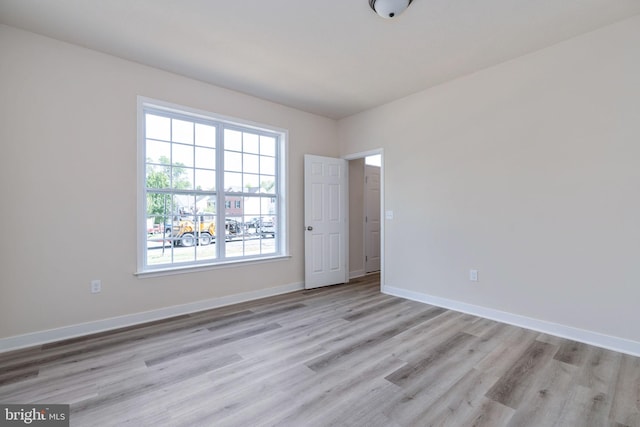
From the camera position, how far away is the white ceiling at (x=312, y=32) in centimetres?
228

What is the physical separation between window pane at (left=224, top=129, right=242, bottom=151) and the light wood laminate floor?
7.19ft

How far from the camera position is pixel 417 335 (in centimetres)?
279

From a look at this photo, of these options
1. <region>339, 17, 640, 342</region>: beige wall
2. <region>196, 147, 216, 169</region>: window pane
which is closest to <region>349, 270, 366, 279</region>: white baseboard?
<region>339, 17, 640, 342</region>: beige wall

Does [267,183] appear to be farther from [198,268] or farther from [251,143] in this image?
[198,268]

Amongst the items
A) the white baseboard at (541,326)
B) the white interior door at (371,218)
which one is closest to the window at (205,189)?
the white interior door at (371,218)

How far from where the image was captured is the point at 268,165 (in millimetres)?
4336

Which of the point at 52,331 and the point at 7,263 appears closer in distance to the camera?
the point at 7,263

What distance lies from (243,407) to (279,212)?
2.90 m

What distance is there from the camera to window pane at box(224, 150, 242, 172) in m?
3.88

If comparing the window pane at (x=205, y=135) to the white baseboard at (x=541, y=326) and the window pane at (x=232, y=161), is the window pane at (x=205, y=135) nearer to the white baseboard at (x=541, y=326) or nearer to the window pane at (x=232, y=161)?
the window pane at (x=232, y=161)

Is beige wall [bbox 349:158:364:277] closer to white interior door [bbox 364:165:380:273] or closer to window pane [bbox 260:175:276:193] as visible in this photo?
white interior door [bbox 364:165:380:273]

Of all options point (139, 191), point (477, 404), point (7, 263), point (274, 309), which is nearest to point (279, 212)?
point (274, 309)

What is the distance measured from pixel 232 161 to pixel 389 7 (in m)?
2.57

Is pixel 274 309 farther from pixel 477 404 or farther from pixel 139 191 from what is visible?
pixel 477 404
